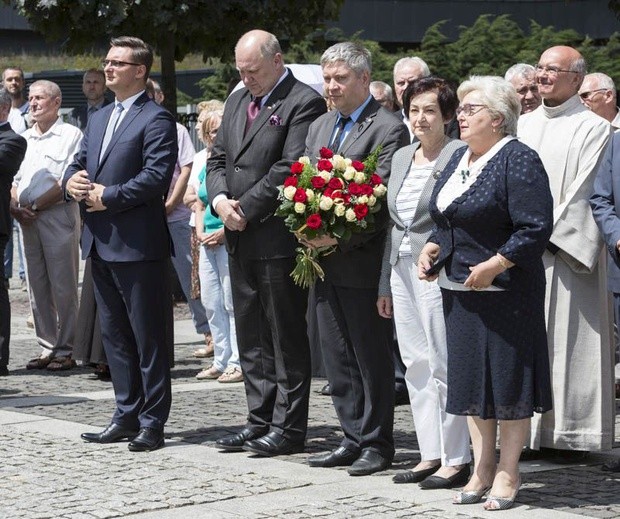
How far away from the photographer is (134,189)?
798 centimetres

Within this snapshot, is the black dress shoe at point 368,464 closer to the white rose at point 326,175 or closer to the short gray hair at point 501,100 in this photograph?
the white rose at point 326,175

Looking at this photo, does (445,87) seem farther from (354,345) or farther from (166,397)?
(166,397)

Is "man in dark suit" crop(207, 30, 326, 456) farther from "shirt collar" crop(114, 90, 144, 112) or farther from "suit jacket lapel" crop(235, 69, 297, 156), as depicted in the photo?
"shirt collar" crop(114, 90, 144, 112)

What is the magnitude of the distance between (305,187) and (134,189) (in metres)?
1.26

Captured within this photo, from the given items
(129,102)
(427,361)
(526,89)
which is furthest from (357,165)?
(526,89)

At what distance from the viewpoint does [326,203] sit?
7.07m

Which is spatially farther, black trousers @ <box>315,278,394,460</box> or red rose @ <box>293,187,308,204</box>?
black trousers @ <box>315,278,394,460</box>

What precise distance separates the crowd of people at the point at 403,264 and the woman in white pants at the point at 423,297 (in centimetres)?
1

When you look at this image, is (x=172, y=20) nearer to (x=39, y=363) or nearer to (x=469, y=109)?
(x=39, y=363)

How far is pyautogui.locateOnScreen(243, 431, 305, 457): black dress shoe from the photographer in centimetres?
777

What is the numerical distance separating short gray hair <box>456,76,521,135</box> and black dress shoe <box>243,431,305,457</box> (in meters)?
2.32

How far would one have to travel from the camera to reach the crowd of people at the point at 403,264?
646 cm

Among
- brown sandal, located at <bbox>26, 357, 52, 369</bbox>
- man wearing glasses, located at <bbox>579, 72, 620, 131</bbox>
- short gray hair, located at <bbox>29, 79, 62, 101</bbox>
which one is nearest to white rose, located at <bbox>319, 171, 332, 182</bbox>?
man wearing glasses, located at <bbox>579, 72, 620, 131</bbox>

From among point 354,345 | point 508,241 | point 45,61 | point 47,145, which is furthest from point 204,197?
point 45,61
